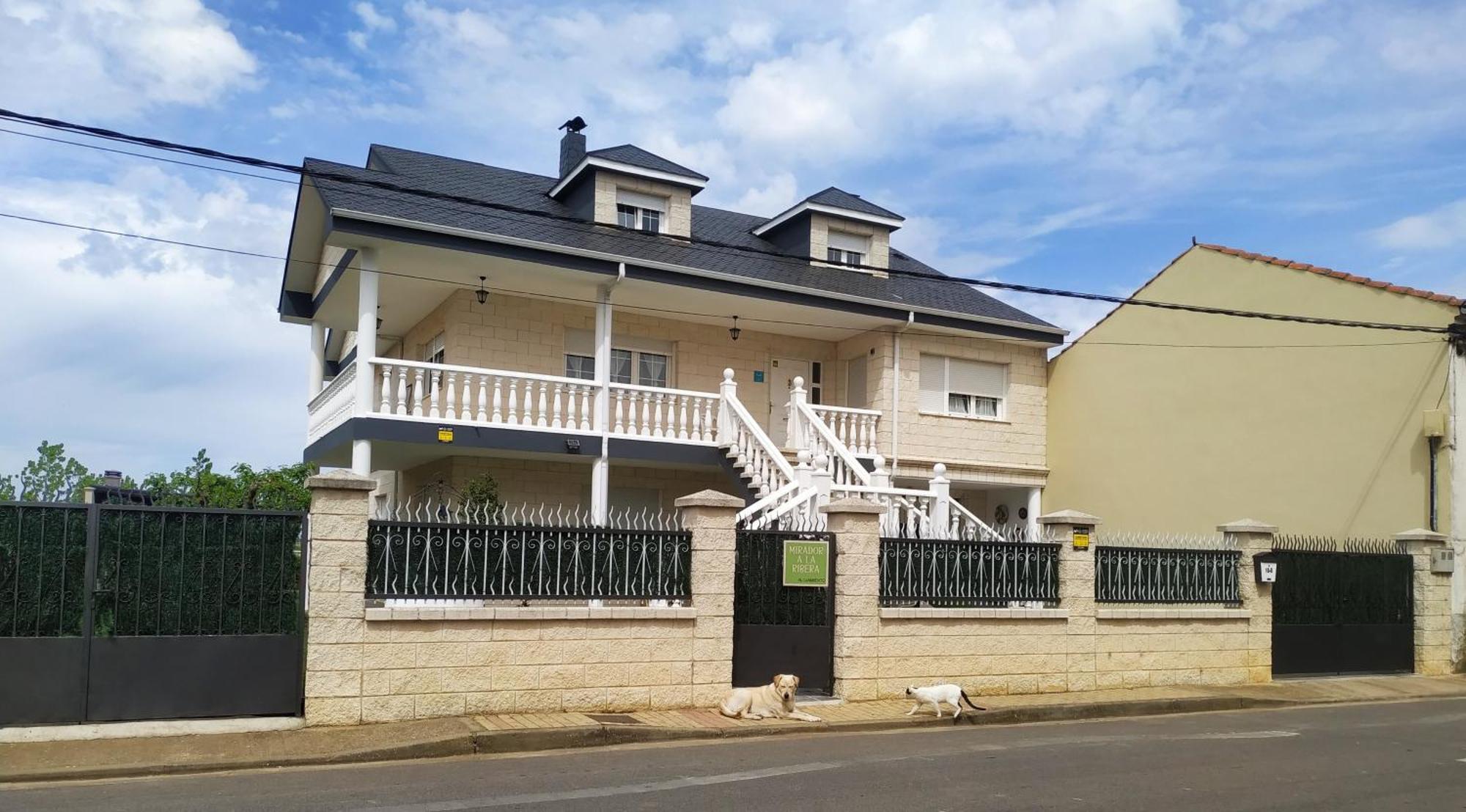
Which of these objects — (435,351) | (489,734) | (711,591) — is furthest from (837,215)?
(489,734)

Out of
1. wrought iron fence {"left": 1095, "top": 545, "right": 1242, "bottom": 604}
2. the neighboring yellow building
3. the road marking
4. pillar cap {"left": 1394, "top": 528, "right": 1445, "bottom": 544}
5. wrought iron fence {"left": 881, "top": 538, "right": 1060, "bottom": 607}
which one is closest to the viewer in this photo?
the road marking

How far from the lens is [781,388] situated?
73.1 ft

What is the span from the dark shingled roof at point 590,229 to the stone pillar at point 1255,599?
5.29m

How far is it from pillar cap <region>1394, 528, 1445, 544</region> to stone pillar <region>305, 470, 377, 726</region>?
14.1 metres

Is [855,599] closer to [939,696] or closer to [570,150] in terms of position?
[939,696]

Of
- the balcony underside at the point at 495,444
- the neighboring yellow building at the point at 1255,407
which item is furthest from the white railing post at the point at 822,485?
the neighboring yellow building at the point at 1255,407

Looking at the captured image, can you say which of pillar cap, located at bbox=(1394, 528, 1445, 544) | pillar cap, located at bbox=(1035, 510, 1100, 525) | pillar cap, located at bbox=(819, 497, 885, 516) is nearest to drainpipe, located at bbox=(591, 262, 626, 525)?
pillar cap, located at bbox=(819, 497, 885, 516)

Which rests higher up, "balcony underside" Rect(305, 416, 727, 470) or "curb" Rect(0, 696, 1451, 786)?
"balcony underside" Rect(305, 416, 727, 470)

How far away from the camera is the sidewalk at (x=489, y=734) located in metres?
8.98

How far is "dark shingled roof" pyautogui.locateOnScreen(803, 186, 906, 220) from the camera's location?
22.4 meters

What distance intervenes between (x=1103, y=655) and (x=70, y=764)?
10676 mm

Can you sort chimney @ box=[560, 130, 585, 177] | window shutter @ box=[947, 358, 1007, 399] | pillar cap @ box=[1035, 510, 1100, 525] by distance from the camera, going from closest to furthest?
pillar cap @ box=[1035, 510, 1100, 525] → window shutter @ box=[947, 358, 1007, 399] → chimney @ box=[560, 130, 585, 177]

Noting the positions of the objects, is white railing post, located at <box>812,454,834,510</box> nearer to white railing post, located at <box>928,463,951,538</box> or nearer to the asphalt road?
white railing post, located at <box>928,463,951,538</box>

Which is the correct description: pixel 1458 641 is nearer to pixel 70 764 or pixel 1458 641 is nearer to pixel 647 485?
pixel 647 485
